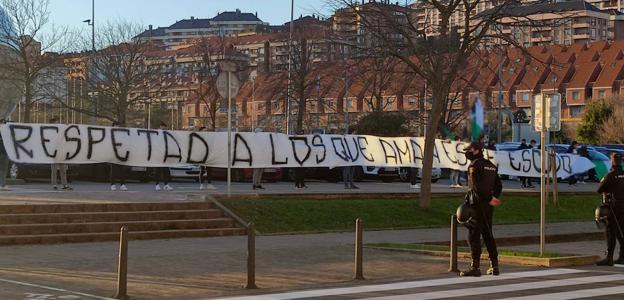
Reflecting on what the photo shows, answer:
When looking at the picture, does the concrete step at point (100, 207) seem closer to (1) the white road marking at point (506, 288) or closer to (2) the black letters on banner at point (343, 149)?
(2) the black letters on banner at point (343, 149)

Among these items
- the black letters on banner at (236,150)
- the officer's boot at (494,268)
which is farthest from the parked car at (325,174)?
the officer's boot at (494,268)

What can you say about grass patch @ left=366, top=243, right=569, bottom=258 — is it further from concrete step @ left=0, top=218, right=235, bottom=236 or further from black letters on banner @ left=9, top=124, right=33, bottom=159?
black letters on banner @ left=9, top=124, right=33, bottom=159

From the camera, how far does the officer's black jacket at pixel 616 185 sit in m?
15.7

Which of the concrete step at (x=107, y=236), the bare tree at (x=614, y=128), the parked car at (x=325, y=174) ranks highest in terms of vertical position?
the bare tree at (x=614, y=128)

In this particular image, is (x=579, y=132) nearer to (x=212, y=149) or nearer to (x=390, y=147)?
(x=390, y=147)

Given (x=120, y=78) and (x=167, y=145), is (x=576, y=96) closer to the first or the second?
(x=120, y=78)

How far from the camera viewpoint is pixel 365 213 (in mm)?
22750

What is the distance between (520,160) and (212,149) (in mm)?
13792

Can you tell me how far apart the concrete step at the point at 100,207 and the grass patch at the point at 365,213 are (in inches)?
41.7

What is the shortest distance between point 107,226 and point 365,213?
7.13 meters

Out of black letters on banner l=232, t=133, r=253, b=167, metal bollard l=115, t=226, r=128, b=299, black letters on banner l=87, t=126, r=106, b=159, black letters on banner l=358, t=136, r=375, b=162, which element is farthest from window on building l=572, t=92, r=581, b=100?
metal bollard l=115, t=226, r=128, b=299

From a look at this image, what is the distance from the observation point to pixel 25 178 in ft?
94.9

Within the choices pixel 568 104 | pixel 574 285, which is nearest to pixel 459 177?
pixel 574 285

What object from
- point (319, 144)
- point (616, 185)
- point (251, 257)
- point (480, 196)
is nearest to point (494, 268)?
point (480, 196)
